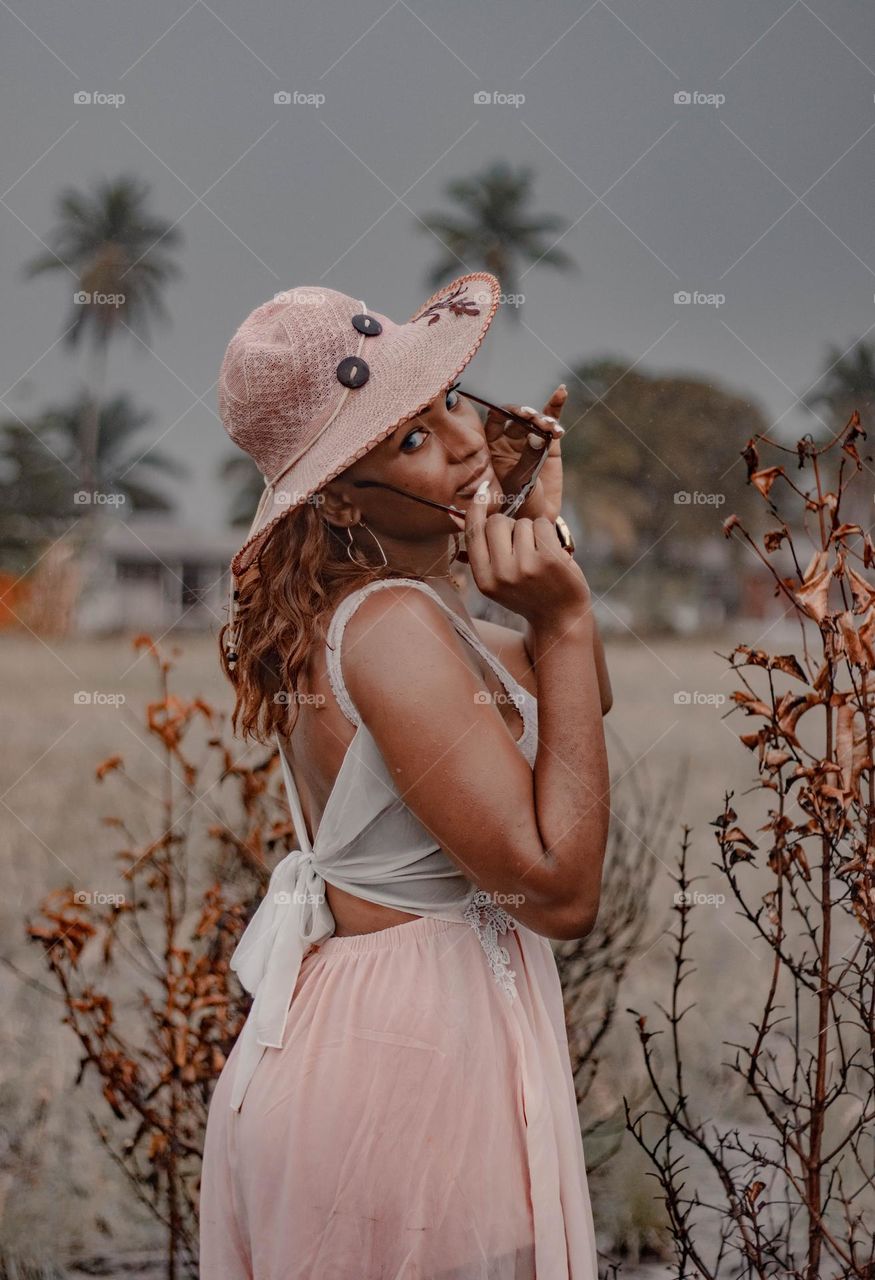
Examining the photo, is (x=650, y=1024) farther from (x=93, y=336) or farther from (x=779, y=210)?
(x=93, y=336)

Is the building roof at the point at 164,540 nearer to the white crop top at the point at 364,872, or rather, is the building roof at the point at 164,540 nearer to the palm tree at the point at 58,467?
the palm tree at the point at 58,467

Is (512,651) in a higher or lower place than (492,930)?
higher

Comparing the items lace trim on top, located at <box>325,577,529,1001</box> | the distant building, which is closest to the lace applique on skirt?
lace trim on top, located at <box>325,577,529,1001</box>

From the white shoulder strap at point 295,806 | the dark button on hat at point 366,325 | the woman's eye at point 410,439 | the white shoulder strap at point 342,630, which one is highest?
the dark button on hat at point 366,325

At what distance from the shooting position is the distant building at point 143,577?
286 cm

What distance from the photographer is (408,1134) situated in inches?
50.6

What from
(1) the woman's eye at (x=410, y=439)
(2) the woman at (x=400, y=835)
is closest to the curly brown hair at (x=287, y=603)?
(2) the woman at (x=400, y=835)

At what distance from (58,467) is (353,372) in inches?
64.4

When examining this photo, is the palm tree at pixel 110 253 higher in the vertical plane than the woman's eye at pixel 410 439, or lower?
higher

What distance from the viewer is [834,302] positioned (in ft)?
8.87

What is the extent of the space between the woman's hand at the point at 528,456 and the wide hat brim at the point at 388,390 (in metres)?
0.14

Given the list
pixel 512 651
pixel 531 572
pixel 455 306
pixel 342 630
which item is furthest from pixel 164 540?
pixel 531 572

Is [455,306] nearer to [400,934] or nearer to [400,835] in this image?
[400,835]

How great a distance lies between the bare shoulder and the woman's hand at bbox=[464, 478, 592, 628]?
0.32 m
